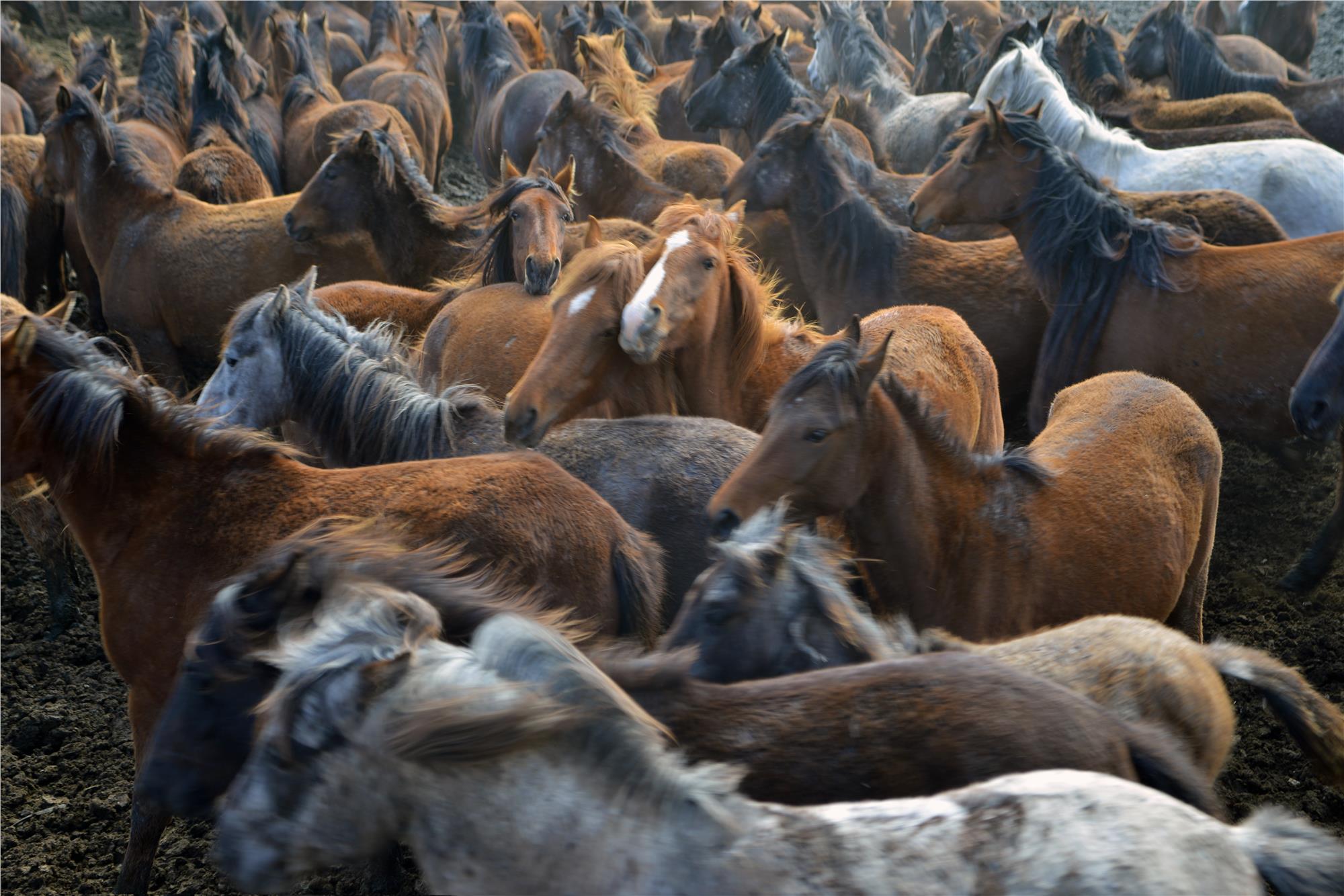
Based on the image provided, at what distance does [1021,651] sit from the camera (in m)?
2.47

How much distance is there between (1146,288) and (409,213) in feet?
13.0

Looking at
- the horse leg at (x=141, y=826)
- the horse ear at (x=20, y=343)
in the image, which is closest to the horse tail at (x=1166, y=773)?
the horse leg at (x=141, y=826)

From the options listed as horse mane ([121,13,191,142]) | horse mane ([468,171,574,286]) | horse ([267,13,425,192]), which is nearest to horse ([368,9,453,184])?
horse ([267,13,425,192])

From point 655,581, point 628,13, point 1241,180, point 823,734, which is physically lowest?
point 655,581

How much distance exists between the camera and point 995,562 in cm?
316

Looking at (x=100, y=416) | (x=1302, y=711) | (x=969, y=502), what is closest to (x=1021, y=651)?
(x=1302, y=711)

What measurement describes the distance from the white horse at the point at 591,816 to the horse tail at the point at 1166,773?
281mm

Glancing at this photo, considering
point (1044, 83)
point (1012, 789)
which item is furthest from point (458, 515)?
point (1044, 83)

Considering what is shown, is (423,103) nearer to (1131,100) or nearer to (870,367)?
(1131,100)

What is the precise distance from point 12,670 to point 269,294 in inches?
81.3

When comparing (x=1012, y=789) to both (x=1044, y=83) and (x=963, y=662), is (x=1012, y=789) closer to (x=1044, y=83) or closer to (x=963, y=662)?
(x=963, y=662)

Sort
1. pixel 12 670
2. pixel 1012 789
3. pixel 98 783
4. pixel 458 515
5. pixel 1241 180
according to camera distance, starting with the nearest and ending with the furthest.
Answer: pixel 1012 789, pixel 458 515, pixel 98 783, pixel 12 670, pixel 1241 180

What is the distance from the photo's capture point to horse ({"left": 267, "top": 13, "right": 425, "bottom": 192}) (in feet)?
28.3

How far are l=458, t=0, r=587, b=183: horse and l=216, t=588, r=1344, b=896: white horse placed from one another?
763 cm
